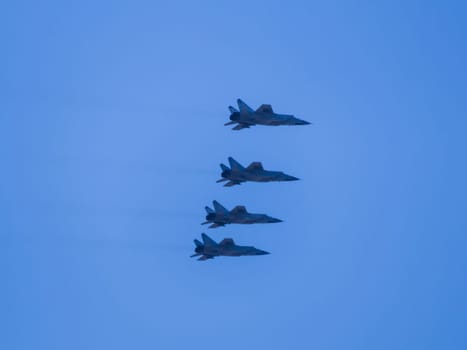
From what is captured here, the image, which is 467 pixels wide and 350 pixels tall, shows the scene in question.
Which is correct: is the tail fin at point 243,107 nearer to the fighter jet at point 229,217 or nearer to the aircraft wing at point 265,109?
the aircraft wing at point 265,109

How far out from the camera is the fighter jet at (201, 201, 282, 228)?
124 m

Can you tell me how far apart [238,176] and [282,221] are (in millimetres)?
4624

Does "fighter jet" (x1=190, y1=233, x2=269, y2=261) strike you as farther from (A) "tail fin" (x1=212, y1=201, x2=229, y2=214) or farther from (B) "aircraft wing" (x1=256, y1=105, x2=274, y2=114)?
(B) "aircraft wing" (x1=256, y1=105, x2=274, y2=114)

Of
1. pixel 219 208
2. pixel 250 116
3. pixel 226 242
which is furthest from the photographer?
pixel 226 242

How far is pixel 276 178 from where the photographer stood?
124 meters

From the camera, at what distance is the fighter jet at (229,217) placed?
124 m

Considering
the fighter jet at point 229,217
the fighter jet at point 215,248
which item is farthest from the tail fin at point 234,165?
the fighter jet at point 215,248

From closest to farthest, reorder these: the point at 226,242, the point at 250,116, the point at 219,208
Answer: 1. the point at 250,116
2. the point at 219,208
3. the point at 226,242

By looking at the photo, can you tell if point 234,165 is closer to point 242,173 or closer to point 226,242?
point 242,173

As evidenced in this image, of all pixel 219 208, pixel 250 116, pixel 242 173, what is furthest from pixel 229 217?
pixel 250 116

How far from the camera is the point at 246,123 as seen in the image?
123 meters

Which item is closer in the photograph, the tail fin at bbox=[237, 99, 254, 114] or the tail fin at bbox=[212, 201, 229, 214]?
the tail fin at bbox=[237, 99, 254, 114]

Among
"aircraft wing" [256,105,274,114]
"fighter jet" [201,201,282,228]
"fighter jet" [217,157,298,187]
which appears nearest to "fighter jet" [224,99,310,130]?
"aircraft wing" [256,105,274,114]

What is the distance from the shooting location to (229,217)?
409 ft
